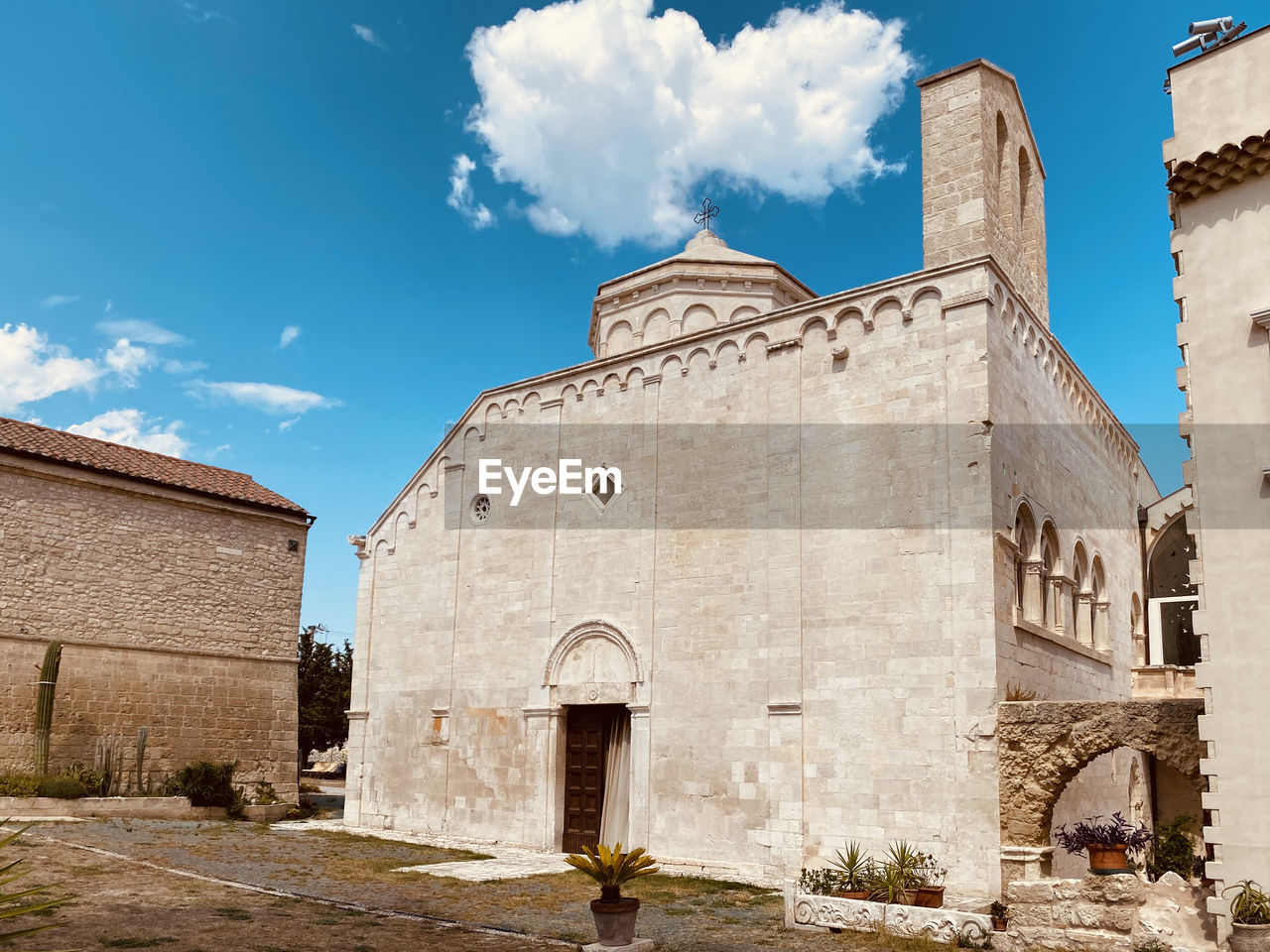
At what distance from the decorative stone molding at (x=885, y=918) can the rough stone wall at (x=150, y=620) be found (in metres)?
15.9

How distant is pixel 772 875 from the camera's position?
1395cm

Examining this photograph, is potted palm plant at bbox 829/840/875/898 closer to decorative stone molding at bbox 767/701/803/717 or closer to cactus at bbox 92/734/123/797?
decorative stone molding at bbox 767/701/803/717

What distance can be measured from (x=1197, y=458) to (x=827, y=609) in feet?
19.2

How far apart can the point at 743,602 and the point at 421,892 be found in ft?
20.0

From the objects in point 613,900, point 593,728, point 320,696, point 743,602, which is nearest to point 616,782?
point 593,728

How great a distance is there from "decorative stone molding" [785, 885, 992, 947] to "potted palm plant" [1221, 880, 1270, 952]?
2.17 metres

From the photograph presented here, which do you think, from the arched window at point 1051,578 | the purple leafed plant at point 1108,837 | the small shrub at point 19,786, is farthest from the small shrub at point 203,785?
the purple leafed plant at point 1108,837

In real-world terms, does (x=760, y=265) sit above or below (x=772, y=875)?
above

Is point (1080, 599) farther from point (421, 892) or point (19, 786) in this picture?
point (19, 786)

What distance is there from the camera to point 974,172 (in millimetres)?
14812

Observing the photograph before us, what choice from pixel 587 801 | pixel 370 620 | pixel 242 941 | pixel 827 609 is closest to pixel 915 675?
pixel 827 609

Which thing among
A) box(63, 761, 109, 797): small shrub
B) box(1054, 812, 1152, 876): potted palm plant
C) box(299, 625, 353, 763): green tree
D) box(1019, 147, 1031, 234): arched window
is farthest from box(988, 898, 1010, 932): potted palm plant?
box(299, 625, 353, 763): green tree

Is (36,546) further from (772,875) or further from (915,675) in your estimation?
(915,675)

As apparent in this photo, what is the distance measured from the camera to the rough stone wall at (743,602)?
13258 mm
